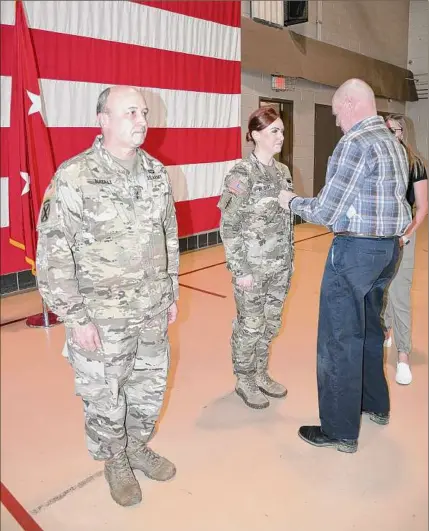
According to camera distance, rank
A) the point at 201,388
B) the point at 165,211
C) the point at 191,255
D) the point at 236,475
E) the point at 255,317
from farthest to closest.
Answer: the point at 191,255, the point at 201,388, the point at 255,317, the point at 236,475, the point at 165,211

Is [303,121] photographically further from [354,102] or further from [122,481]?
[122,481]

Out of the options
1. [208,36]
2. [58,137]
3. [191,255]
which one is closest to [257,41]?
[208,36]

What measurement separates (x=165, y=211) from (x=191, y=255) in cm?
366

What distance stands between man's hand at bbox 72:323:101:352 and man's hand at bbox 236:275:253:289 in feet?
2.54

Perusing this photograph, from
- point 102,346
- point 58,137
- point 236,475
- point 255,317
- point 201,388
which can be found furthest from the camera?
point 58,137

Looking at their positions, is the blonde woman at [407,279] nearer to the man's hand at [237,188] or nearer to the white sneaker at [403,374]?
the white sneaker at [403,374]

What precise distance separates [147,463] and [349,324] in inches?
34.5

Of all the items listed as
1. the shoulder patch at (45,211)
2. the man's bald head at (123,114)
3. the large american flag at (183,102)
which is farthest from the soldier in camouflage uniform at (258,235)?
the large american flag at (183,102)

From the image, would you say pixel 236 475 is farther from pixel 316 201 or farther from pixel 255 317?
pixel 316 201

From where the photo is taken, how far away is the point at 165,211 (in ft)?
4.99

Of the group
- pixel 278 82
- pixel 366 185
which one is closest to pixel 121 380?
pixel 366 185

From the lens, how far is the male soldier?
4.26ft

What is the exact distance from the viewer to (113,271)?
54.1 inches

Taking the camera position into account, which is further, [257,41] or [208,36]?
[257,41]
